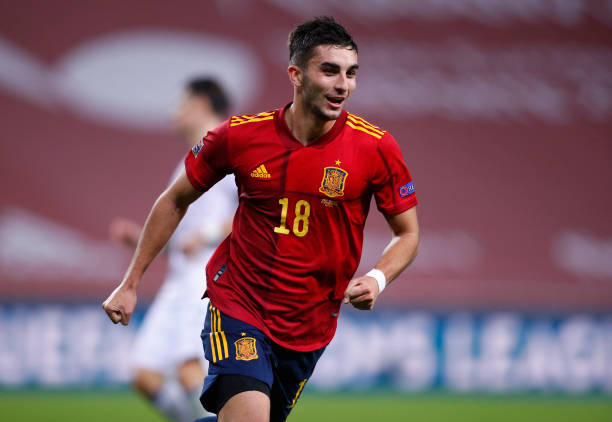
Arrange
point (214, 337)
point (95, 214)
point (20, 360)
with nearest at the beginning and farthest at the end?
point (214, 337) → point (20, 360) → point (95, 214)

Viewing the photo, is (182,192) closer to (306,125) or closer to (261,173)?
(261,173)

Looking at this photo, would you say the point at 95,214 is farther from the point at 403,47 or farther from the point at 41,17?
the point at 403,47

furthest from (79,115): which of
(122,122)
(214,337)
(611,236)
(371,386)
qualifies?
(214,337)

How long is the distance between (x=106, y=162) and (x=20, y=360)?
2538 mm

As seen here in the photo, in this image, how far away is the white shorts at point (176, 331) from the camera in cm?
589

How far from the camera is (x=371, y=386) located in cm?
990

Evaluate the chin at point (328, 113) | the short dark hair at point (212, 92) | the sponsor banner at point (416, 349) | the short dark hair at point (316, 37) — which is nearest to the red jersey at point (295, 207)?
the chin at point (328, 113)

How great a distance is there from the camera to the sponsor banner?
9.68 m

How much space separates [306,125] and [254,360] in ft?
3.60

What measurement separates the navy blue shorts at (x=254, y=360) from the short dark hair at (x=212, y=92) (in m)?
2.45

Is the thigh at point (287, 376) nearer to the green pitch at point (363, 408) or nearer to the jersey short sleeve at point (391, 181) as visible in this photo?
the jersey short sleeve at point (391, 181)

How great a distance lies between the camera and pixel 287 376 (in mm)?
4180

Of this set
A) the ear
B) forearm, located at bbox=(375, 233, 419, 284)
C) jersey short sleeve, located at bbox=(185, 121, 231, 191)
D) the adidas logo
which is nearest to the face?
the ear

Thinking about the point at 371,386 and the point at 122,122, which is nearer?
the point at 371,386
